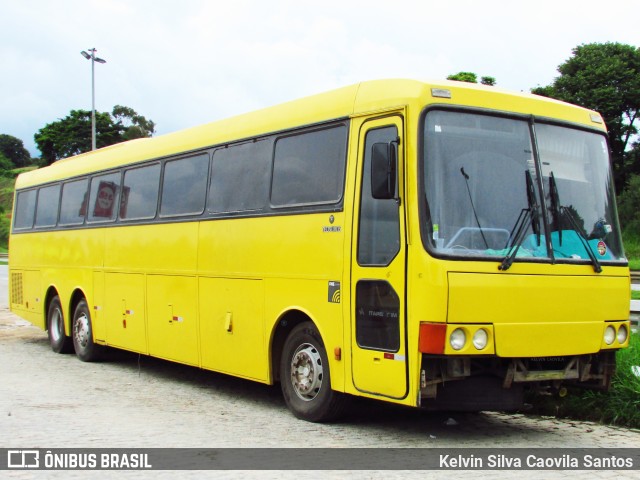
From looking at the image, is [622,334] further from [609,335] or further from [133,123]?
[133,123]

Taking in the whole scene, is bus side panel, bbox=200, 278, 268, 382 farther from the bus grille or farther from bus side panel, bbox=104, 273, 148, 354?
the bus grille

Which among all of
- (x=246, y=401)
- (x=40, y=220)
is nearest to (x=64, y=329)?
(x=40, y=220)

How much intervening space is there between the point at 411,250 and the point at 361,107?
5.53ft

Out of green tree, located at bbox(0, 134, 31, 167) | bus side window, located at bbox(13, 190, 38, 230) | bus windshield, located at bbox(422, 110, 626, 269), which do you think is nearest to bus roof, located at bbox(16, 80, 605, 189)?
bus windshield, located at bbox(422, 110, 626, 269)

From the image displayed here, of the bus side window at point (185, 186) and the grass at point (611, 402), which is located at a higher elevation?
the bus side window at point (185, 186)

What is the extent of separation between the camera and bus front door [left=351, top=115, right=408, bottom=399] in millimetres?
7281

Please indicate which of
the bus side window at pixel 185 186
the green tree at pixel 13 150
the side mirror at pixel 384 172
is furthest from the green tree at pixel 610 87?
the green tree at pixel 13 150

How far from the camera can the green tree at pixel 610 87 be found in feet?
152

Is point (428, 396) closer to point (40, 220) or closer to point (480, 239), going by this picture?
point (480, 239)

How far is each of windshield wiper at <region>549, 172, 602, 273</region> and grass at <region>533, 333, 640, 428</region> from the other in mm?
1450

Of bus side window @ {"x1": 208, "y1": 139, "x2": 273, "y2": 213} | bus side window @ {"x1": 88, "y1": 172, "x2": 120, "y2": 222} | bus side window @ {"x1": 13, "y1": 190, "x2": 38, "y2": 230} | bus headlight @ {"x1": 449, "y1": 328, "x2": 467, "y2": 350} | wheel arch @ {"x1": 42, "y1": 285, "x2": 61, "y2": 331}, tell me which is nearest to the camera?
bus headlight @ {"x1": 449, "y1": 328, "x2": 467, "y2": 350}

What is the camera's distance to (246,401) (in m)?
10.0

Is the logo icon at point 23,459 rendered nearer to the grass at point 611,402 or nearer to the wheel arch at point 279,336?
the wheel arch at point 279,336

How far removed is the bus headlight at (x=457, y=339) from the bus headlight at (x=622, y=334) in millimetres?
1937
